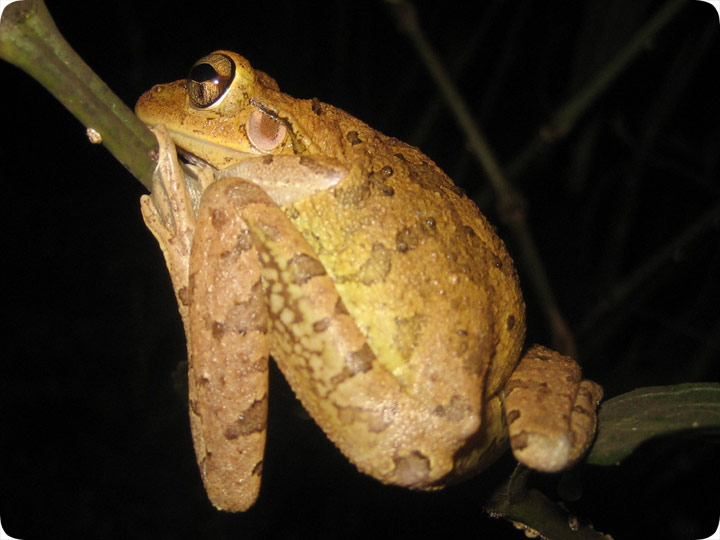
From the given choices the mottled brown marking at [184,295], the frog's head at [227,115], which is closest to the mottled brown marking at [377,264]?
the frog's head at [227,115]

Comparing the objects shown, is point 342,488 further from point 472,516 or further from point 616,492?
point 616,492

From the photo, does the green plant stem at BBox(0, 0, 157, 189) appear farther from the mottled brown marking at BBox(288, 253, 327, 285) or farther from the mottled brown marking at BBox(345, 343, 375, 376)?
the mottled brown marking at BBox(345, 343, 375, 376)

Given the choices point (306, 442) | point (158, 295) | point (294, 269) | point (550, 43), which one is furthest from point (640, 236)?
point (294, 269)

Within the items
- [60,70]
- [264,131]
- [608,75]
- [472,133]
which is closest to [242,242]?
[264,131]

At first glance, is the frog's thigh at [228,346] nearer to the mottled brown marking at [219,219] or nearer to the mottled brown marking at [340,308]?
the mottled brown marking at [219,219]

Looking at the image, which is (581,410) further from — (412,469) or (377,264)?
(377,264)

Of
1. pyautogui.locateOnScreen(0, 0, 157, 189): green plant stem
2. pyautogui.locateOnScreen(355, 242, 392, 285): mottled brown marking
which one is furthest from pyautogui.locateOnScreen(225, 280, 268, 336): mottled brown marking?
pyautogui.locateOnScreen(0, 0, 157, 189): green plant stem
